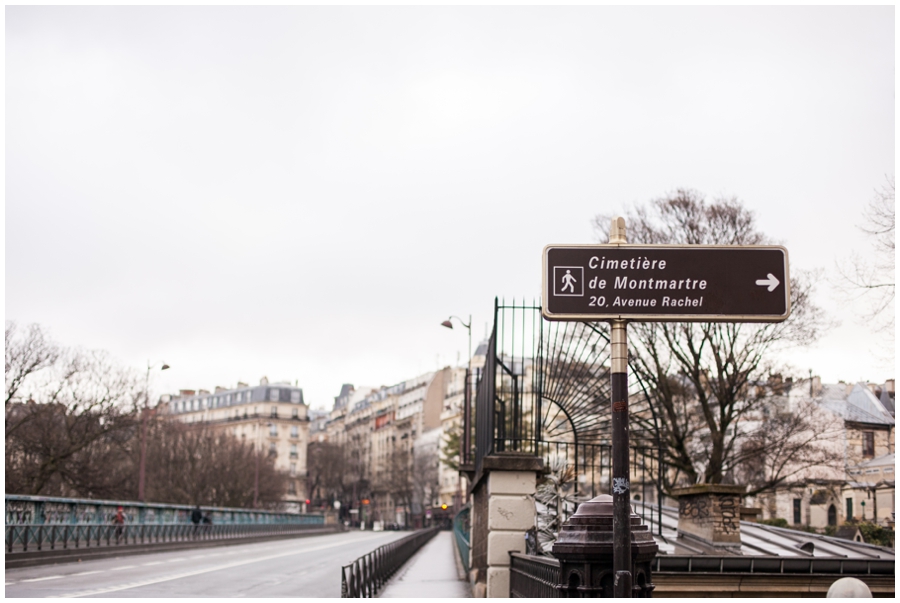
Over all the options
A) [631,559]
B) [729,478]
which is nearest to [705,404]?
[729,478]

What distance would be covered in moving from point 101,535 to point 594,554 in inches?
1134

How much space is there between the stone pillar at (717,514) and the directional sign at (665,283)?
10888 mm

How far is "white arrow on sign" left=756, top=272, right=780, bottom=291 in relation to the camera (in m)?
6.13

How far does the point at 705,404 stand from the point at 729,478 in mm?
19795

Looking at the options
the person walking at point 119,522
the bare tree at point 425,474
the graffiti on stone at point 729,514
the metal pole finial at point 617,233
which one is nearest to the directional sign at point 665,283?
the metal pole finial at point 617,233

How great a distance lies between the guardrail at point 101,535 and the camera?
25.2 metres

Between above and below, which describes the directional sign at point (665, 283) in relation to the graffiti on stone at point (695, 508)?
above

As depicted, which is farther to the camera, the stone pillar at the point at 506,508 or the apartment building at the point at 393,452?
the apartment building at the point at 393,452

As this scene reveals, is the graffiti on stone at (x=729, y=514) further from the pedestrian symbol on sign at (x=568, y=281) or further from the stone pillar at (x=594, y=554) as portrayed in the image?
the pedestrian symbol on sign at (x=568, y=281)

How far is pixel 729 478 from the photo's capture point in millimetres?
47094

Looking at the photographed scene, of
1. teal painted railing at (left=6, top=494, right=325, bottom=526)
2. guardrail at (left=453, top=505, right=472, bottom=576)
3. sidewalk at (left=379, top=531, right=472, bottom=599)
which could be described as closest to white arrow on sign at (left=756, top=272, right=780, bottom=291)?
sidewalk at (left=379, top=531, right=472, bottom=599)

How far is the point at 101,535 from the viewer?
104ft

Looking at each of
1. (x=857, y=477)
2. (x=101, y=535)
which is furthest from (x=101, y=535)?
(x=857, y=477)

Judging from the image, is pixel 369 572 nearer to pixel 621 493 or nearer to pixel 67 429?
pixel 621 493
